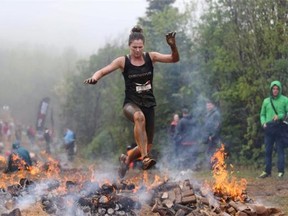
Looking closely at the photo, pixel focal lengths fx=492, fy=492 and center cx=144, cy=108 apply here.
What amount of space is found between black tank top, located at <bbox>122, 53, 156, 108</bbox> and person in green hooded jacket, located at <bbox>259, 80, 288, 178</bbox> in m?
4.38

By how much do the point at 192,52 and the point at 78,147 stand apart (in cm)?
1631

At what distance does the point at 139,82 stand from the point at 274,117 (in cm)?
466

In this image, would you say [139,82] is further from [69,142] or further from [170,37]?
[69,142]

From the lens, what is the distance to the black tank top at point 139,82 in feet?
22.1

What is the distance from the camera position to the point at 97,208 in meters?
7.56

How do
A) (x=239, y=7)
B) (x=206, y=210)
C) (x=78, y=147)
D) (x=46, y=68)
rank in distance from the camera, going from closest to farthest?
(x=206, y=210) → (x=239, y=7) → (x=78, y=147) → (x=46, y=68)

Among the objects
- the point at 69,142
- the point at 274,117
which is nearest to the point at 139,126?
the point at 274,117

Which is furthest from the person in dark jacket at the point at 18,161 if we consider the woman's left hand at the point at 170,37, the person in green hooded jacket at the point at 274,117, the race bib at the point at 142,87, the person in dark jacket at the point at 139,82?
the woman's left hand at the point at 170,37

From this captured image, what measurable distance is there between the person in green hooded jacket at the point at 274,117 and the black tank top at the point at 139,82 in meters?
4.38

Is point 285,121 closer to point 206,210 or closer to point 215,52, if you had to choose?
point 206,210

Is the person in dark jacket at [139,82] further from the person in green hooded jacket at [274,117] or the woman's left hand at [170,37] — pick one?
the person in green hooded jacket at [274,117]

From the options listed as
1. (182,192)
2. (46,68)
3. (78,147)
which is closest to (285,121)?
(182,192)

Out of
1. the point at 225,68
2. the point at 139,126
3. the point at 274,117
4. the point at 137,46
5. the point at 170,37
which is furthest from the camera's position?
the point at 225,68

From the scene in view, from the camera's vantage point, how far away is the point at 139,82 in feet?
22.2
